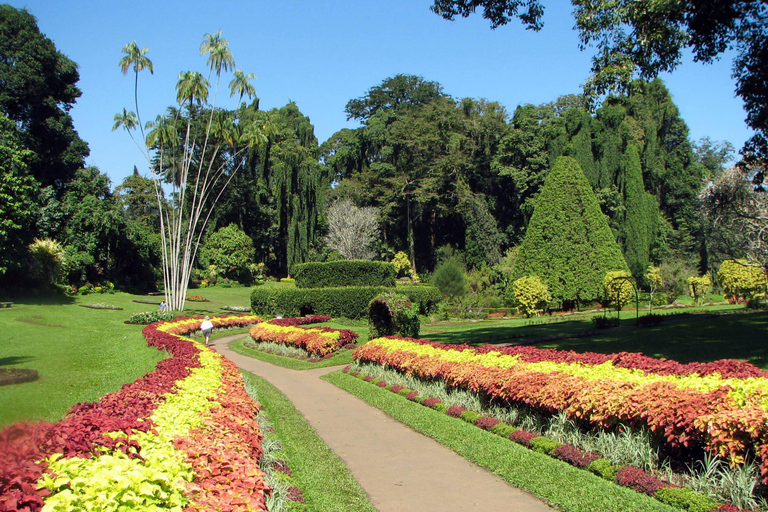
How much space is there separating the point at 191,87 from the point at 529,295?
2373cm

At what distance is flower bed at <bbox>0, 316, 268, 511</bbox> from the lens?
10.3 ft

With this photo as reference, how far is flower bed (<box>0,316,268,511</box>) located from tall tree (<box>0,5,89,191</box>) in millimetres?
40749

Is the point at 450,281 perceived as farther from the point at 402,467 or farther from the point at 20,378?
the point at 20,378

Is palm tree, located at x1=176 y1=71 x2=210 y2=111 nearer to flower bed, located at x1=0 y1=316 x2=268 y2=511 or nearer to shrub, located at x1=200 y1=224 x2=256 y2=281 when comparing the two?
shrub, located at x1=200 y1=224 x2=256 y2=281

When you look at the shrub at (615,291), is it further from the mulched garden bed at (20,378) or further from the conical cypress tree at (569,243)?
the mulched garden bed at (20,378)

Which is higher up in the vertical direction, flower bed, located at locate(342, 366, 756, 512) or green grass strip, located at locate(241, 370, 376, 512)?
flower bed, located at locate(342, 366, 756, 512)

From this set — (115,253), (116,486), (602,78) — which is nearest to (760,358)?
(602,78)

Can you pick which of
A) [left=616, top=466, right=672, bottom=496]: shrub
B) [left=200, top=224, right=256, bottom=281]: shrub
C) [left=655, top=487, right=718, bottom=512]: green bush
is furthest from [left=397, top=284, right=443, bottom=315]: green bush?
[left=655, top=487, right=718, bottom=512]: green bush

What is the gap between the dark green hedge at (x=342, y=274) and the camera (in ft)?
110

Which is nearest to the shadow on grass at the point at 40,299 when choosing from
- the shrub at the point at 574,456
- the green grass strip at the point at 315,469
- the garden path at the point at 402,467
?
the garden path at the point at 402,467

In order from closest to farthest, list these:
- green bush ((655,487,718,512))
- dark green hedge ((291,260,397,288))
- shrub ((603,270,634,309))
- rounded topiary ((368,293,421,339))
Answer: green bush ((655,487,718,512))
rounded topiary ((368,293,421,339))
shrub ((603,270,634,309))
dark green hedge ((291,260,397,288))

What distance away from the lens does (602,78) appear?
14.3m

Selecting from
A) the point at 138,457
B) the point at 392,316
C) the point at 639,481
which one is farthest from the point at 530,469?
the point at 392,316

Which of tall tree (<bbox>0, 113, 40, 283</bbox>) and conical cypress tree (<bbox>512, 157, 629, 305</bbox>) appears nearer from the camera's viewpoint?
tall tree (<bbox>0, 113, 40, 283</bbox>)
